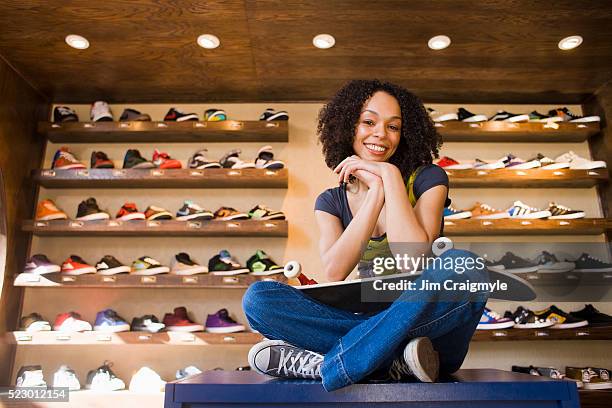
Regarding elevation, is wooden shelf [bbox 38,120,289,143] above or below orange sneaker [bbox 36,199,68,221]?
above

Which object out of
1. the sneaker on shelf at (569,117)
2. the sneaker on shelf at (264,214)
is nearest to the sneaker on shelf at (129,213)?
the sneaker on shelf at (264,214)

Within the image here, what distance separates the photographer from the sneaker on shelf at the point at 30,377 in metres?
2.76

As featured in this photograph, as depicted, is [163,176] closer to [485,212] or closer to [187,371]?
[187,371]

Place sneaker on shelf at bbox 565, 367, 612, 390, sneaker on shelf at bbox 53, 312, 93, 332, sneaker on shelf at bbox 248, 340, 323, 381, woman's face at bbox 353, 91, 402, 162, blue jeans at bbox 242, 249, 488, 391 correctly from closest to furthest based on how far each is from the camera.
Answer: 1. blue jeans at bbox 242, 249, 488, 391
2. sneaker on shelf at bbox 248, 340, 323, 381
3. woman's face at bbox 353, 91, 402, 162
4. sneaker on shelf at bbox 565, 367, 612, 390
5. sneaker on shelf at bbox 53, 312, 93, 332

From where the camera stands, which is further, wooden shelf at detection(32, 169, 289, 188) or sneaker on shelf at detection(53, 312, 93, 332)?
wooden shelf at detection(32, 169, 289, 188)

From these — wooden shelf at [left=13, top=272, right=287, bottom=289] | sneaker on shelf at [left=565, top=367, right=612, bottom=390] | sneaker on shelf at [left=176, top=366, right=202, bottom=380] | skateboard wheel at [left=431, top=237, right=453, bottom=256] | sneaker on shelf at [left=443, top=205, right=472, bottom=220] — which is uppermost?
sneaker on shelf at [left=443, top=205, right=472, bottom=220]

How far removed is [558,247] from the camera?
10.4 ft

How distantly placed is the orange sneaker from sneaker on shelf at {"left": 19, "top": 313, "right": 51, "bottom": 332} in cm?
59

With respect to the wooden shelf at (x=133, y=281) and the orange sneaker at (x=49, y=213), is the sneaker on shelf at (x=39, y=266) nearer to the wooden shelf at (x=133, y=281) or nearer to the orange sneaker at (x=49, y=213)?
the wooden shelf at (x=133, y=281)

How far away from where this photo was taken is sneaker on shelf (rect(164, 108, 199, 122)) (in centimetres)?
325

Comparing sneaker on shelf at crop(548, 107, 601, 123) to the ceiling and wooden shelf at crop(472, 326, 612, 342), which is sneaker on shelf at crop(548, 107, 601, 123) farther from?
wooden shelf at crop(472, 326, 612, 342)

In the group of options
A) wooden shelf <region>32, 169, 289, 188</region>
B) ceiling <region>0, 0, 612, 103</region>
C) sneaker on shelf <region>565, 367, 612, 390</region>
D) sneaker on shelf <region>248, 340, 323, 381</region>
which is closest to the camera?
sneaker on shelf <region>248, 340, 323, 381</region>

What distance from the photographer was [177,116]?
10.8 feet

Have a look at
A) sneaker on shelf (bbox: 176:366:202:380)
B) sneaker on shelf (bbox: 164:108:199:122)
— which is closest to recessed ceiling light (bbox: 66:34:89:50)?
sneaker on shelf (bbox: 164:108:199:122)
